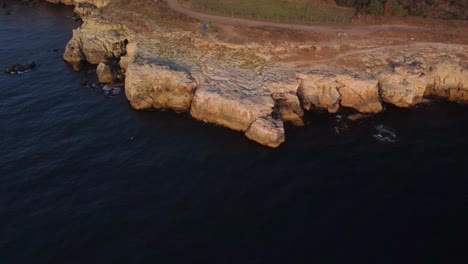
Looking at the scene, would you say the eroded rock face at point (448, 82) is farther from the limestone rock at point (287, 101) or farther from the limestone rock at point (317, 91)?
the limestone rock at point (287, 101)

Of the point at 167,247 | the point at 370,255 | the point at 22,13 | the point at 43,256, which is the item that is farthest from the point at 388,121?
the point at 22,13

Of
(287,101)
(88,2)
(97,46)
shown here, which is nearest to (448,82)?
(287,101)

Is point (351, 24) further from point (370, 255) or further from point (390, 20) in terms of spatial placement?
point (370, 255)

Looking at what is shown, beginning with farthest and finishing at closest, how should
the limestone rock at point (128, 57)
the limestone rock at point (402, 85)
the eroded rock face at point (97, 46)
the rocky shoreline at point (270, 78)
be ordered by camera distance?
1. the eroded rock face at point (97, 46)
2. the limestone rock at point (128, 57)
3. the limestone rock at point (402, 85)
4. the rocky shoreline at point (270, 78)

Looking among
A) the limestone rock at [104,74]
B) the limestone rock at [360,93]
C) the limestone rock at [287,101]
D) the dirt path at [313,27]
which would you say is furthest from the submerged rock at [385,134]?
the limestone rock at [104,74]

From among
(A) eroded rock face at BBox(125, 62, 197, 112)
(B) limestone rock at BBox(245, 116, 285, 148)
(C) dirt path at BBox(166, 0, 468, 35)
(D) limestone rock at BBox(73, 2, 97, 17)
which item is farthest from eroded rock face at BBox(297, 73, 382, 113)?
(D) limestone rock at BBox(73, 2, 97, 17)

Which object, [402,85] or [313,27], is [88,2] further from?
[402,85]

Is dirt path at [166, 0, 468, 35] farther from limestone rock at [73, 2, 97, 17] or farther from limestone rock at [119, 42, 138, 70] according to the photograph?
limestone rock at [73, 2, 97, 17]
